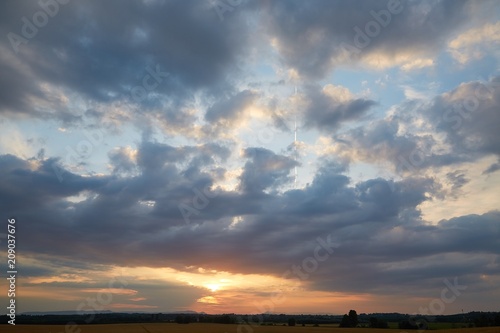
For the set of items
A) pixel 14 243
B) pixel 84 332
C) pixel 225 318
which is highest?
pixel 14 243

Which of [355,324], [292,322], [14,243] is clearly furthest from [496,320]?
[14,243]

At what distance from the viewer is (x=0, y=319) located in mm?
161375

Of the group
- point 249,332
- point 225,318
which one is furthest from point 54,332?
point 225,318

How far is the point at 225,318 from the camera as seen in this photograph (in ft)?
610

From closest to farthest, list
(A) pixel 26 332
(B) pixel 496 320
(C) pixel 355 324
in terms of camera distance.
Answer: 1. (A) pixel 26 332
2. (B) pixel 496 320
3. (C) pixel 355 324

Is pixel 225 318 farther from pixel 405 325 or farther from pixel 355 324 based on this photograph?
pixel 405 325

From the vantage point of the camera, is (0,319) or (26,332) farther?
(0,319)

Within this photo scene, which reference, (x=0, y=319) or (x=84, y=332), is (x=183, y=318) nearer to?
(x=0, y=319)

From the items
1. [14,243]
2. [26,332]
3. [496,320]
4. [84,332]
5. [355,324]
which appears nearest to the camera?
[14,243]

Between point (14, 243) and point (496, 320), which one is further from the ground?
point (14, 243)

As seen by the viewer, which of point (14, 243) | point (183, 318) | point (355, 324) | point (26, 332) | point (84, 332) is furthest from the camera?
point (183, 318)

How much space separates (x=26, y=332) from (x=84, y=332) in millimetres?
11640

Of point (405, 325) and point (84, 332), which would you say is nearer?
point (84, 332)

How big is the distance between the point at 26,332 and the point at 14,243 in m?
51.0
